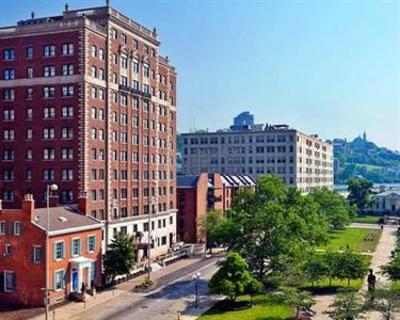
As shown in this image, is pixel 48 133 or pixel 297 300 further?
pixel 48 133

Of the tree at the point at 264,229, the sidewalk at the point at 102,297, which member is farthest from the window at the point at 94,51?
the sidewalk at the point at 102,297

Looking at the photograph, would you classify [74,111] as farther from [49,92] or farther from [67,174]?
[67,174]

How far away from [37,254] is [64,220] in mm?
5787

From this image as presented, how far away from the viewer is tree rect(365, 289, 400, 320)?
39688mm

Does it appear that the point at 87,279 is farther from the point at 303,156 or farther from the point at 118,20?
the point at 303,156

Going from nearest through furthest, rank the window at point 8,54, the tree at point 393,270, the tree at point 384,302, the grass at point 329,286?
the tree at point 384,302
the tree at point 393,270
the grass at point 329,286
the window at point 8,54

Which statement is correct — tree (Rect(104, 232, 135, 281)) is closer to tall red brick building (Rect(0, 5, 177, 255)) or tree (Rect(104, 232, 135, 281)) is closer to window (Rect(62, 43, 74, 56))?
tall red brick building (Rect(0, 5, 177, 255))

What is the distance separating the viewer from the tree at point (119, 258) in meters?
63.5

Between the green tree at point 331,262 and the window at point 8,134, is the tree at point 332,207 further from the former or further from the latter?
the window at point 8,134

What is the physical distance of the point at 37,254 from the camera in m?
54.6

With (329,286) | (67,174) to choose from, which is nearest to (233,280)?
(329,286)

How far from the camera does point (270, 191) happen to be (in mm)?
65250

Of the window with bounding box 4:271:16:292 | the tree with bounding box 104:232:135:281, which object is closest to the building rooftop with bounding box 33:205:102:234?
the tree with bounding box 104:232:135:281

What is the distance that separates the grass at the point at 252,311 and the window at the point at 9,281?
2003cm
